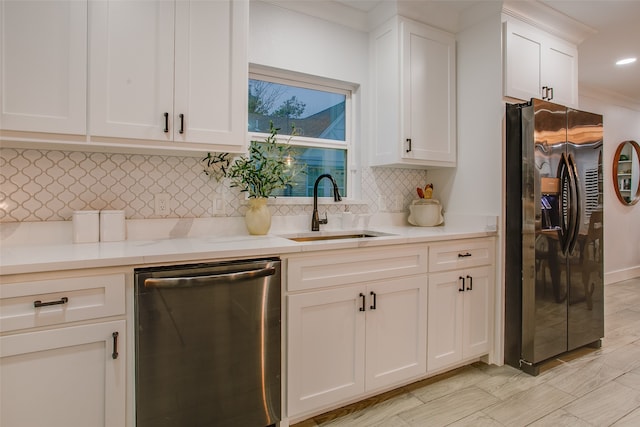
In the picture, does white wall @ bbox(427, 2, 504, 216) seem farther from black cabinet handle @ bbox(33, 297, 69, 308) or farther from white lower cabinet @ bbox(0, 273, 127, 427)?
black cabinet handle @ bbox(33, 297, 69, 308)

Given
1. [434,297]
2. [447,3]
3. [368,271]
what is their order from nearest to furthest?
[368,271], [434,297], [447,3]

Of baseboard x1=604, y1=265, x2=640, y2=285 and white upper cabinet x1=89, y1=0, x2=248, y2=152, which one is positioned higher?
white upper cabinet x1=89, y1=0, x2=248, y2=152

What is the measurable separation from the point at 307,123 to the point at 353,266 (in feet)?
4.16

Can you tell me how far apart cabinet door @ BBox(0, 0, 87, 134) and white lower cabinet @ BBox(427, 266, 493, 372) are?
213 cm

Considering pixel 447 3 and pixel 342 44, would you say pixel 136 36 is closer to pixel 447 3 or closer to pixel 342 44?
pixel 342 44

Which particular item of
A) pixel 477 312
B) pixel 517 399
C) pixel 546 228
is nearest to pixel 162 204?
pixel 477 312

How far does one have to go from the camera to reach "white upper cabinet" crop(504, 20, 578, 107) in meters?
2.50

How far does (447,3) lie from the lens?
2.59m

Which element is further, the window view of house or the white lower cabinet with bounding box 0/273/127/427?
the window view of house

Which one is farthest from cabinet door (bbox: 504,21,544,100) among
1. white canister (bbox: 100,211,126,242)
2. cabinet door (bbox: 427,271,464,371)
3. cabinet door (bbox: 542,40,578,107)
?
white canister (bbox: 100,211,126,242)

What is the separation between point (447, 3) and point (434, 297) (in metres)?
2.13

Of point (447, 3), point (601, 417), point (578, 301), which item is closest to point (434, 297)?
point (601, 417)

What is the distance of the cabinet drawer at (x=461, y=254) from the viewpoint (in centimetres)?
221

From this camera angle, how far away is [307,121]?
2666 mm
